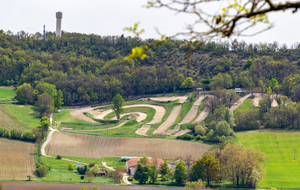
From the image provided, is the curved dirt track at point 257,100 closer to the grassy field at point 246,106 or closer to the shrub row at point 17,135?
the grassy field at point 246,106

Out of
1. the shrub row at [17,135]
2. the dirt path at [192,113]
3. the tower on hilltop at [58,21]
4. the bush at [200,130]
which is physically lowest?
the shrub row at [17,135]

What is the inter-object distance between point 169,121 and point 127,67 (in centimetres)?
3544

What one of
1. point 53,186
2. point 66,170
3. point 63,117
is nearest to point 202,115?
point 63,117

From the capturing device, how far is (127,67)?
4245 inches

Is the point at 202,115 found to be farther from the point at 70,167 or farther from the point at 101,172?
the point at 70,167

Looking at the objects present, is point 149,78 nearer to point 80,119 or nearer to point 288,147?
point 80,119

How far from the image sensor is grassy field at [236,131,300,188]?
4684 centimetres

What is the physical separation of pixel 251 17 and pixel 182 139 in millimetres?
60801

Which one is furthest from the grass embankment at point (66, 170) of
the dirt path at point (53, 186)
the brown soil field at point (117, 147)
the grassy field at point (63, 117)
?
the grassy field at point (63, 117)

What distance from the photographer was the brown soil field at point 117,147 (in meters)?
58.6

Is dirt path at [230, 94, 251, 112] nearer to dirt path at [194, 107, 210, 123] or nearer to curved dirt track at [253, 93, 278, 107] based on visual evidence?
curved dirt track at [253, 93, 278, 107]

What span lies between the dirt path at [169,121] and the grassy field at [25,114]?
24.7m

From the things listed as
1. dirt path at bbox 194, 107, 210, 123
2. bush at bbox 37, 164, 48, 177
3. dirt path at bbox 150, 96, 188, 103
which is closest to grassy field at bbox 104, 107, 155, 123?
dirt path at bbox 150, 96, 188, 103

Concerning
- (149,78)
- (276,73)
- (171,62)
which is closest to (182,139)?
(149,78)
